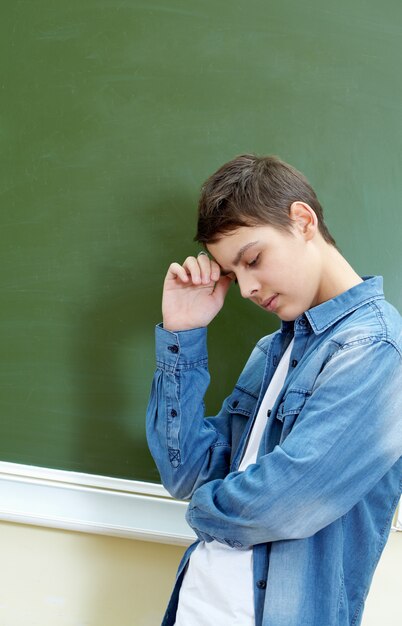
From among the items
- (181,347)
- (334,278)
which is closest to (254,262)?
(334,278)

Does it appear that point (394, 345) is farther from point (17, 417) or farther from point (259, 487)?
point (17, 417)

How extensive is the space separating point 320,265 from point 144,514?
76cm

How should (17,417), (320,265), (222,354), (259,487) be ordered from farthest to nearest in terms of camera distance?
(17,417) → (222,354) → (320,265) → (259,487)

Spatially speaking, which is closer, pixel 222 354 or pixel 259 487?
pixel 259 487

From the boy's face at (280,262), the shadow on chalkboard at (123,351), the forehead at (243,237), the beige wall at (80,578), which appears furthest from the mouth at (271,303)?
the beige wall at (80,578)

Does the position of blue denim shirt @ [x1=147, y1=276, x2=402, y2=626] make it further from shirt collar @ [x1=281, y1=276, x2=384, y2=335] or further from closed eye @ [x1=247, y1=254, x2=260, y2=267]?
closed eye @ [x1=247, y1=254, x2=260, y2=267]

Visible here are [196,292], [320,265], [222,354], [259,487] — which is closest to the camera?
[259,487]

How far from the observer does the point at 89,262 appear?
1547 millimetres

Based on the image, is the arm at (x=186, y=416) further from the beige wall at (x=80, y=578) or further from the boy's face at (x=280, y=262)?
the beige wall at (x=80, y=578)

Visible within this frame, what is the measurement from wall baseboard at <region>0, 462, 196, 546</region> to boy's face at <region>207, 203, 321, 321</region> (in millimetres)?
616

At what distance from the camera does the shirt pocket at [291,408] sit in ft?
3.56

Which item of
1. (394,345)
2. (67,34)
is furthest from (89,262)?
(394,345)

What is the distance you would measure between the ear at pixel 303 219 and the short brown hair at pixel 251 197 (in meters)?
0.01

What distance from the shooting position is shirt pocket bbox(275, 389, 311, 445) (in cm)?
108
